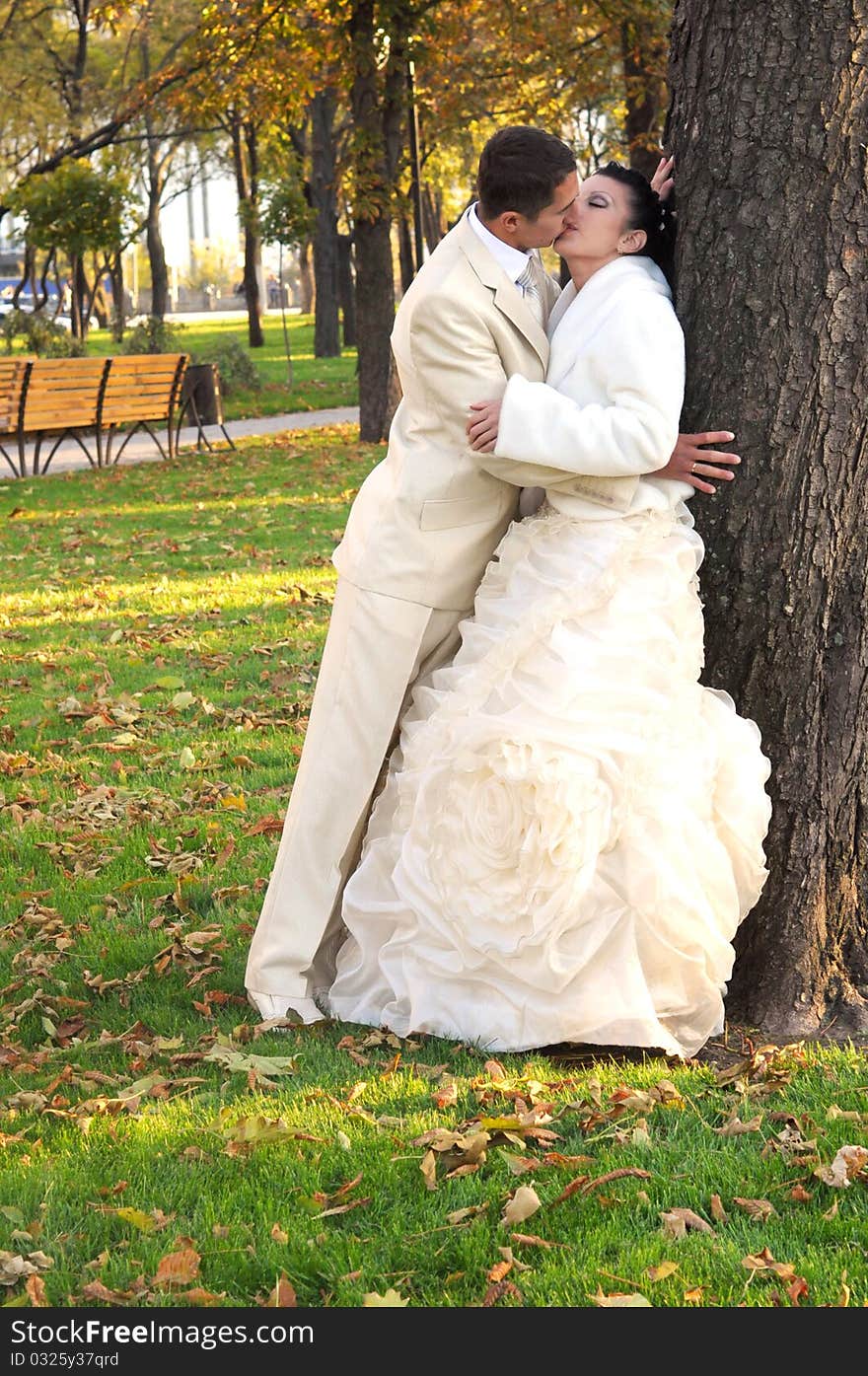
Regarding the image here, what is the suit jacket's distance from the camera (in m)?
3.91

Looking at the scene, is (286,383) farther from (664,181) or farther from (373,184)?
(664,181)

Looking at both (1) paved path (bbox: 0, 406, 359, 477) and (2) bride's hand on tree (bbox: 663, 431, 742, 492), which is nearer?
(2) bride's hand on tree (bbox: 663, 431, 742, 492)

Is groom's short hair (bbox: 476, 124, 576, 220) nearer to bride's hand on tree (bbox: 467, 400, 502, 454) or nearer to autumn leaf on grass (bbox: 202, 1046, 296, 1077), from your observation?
bride's hand on tree (bbox: 467, 400, 502, 454)

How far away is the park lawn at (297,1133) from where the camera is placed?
2.93 m

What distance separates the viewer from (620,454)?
12.3 ft

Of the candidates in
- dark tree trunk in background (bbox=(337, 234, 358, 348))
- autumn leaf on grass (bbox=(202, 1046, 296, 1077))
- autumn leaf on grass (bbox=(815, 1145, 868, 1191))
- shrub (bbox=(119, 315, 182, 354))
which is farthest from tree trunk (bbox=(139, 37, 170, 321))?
autumn leaf on grass (bbox=(815, 1145, 868, 1191))

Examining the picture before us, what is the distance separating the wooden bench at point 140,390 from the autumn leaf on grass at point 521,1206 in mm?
14227

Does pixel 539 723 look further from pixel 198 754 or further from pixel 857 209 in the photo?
pixel 198 754

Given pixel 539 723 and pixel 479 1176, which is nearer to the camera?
pixel 479 1176

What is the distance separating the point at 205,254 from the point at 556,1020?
9428 cm

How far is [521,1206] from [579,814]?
3.17ft

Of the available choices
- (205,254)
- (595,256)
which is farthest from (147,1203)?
(205,254)

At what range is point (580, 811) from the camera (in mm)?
3670

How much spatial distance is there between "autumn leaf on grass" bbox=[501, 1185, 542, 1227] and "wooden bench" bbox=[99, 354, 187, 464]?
46.7 feet
